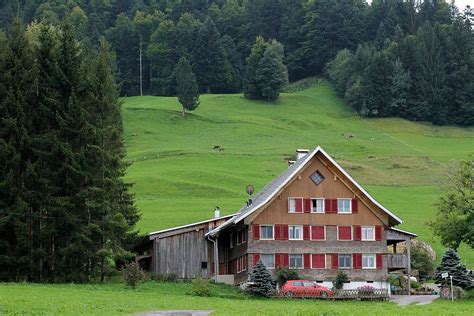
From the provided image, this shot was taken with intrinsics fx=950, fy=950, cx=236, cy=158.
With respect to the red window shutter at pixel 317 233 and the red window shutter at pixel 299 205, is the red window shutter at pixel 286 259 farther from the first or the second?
the red window shutter at pixel 299 205

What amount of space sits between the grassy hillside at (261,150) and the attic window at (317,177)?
1194 centimetres

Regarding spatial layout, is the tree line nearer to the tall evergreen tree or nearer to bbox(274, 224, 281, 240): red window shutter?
bbox(274, 224, 281, 240): red window shutter

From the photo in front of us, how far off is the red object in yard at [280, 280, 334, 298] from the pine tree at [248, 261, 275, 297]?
81 centimetres

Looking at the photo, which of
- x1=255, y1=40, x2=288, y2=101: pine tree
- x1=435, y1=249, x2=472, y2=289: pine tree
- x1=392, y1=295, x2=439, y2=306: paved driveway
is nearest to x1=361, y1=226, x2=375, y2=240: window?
x1=392, y1=295, x2=439, y2=306: paved driveway

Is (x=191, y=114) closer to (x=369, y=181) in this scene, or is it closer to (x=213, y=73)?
(x=213, y=73)

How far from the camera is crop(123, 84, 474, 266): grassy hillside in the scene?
3679 inches

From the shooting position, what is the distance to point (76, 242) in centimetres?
5678

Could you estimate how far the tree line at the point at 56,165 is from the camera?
56.6 metres

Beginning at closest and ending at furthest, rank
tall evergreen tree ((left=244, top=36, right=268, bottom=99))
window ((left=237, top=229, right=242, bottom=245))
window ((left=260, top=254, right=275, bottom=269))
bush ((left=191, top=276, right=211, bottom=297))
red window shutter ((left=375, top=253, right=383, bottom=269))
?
bush ((left=191, top=276, right=211, bottom=297)) < window ((left=260, top=254, right=275, bottom=269)) < red window shutter ((left=375, top=253, right=383, bottom=269)) < window ((left=237, top=229, right=242, bottom=245)) < tall evergreen tree ((left=244, top=36, right=268, bottom=99))

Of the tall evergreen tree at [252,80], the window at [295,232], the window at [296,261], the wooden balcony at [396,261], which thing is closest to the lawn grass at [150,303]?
the window at [296,261]

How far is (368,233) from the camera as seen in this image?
6425cm

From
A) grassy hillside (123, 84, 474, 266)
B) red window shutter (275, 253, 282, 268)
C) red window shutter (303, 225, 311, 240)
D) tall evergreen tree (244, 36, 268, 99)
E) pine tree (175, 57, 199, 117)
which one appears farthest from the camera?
tall evergreen tree (244, 36, 268, 99)

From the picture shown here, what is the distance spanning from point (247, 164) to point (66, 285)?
64066mm

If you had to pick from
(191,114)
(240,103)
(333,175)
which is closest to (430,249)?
(333,175)
